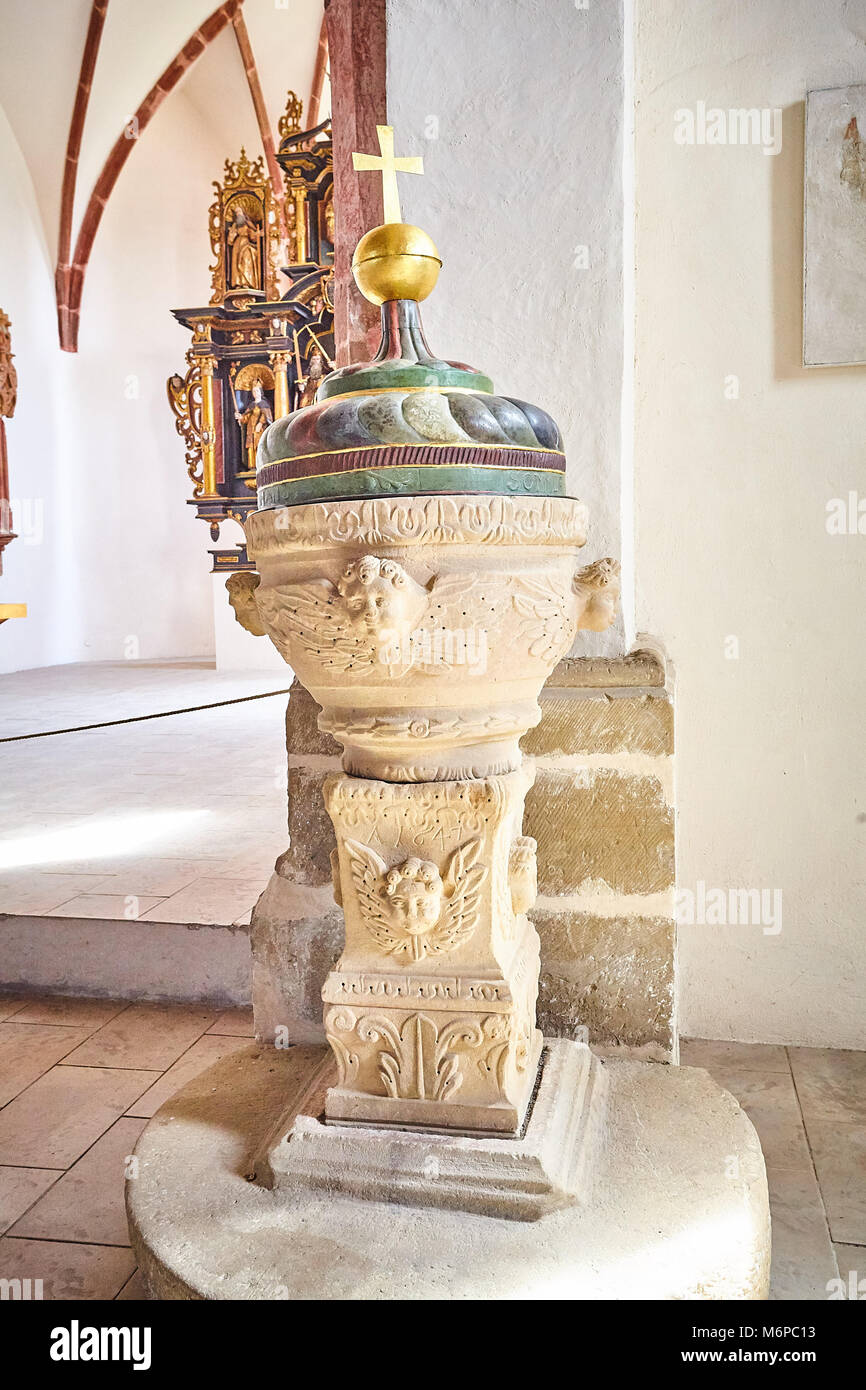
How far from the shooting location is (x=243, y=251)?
356 inches

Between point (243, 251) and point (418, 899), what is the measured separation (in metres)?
8.64

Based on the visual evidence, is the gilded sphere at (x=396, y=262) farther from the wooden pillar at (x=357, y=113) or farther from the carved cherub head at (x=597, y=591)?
the wooden pillar at (x=357, y=113)

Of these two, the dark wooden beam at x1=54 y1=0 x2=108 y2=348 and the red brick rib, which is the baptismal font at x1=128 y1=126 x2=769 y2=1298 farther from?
the red brick rib

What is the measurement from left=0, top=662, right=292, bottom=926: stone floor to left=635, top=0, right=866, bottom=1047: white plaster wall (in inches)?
50.5

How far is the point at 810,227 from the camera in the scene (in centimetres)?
226

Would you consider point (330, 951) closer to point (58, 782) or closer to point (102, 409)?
point (58, 782)

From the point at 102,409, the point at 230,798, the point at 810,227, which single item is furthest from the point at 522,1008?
the point at 102,409

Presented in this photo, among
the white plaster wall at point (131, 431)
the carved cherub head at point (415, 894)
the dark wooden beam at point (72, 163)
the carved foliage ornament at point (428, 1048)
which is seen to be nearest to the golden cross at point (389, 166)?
the carved cherub head at point (415, 894)

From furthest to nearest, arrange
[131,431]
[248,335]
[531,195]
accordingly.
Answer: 1. [131,431]
2. [248,335]
3. [531,195]

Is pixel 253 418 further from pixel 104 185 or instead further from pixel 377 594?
pixel 377 594

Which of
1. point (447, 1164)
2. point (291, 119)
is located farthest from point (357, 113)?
point (291, 119)

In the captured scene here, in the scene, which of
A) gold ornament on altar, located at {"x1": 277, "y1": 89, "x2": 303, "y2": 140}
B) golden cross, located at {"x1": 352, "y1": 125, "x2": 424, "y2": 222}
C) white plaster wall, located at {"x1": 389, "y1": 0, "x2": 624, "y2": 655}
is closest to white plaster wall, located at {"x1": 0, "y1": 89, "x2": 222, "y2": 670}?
gold ornament on altar, located at {"x1": 277, "y1": 89, "x2": 303, "y2": 140}

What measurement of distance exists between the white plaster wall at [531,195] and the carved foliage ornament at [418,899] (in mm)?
588

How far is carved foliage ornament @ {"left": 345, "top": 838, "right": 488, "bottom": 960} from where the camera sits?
153cm
